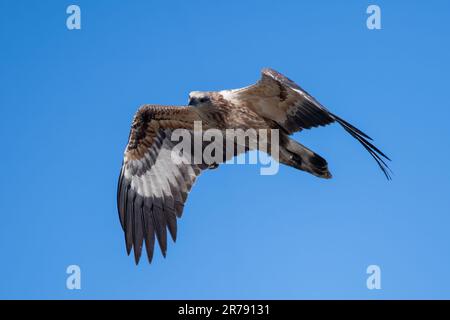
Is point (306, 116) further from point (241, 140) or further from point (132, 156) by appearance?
point (132, 156)

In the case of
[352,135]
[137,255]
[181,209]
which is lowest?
[137,255]

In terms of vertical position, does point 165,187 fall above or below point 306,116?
below

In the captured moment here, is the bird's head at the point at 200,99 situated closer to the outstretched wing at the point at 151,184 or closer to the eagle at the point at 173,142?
the eagle at the point at 173,142

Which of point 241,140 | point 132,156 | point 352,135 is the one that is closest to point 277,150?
point 241,140

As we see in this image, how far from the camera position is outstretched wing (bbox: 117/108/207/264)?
37.1 feet

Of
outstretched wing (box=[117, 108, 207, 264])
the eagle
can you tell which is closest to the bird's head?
the eagle

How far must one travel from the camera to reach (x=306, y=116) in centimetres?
1141

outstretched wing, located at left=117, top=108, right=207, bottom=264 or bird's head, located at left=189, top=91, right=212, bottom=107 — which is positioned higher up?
bird's head, located at left=189, top=91, right=212, bottom=107

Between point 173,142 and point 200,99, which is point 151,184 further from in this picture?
point 200,99

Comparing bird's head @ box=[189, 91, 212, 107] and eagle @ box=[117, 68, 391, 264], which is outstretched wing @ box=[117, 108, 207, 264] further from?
bird's head @ box=[189, 91, 212, 107]

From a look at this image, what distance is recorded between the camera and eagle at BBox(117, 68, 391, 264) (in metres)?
11.2

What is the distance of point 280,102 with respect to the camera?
11.4 meters

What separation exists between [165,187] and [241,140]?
1.45 m

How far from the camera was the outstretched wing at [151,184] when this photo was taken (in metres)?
11.3
